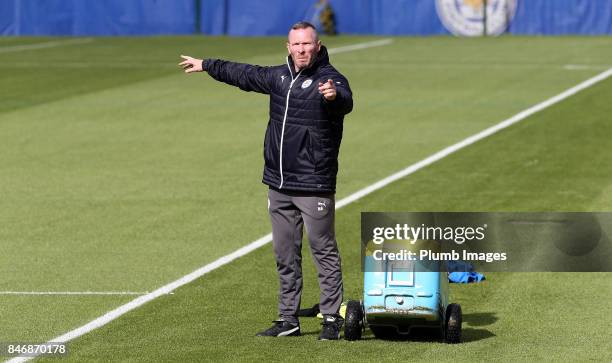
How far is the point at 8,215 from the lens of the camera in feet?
50.2

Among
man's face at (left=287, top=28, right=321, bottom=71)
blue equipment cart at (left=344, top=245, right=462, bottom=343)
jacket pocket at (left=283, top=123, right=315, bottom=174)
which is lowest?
blue equipment cart at (left=344, top=245, right=462, bottom=343)

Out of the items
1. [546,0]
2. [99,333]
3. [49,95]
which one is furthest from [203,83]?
[99,333]

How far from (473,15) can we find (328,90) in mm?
36005

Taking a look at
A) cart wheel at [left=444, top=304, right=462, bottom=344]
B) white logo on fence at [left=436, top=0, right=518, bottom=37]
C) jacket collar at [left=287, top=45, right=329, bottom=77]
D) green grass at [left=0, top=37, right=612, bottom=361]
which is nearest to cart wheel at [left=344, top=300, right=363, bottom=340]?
green grass at [left=0, top=37, right=612, bottom=361]

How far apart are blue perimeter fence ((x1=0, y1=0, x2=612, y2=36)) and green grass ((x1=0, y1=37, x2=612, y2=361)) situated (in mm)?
9601

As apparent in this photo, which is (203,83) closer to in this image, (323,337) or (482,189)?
(482,189)

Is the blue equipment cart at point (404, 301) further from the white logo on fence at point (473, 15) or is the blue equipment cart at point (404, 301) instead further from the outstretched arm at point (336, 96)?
the white logo on fence at point (473, 15)

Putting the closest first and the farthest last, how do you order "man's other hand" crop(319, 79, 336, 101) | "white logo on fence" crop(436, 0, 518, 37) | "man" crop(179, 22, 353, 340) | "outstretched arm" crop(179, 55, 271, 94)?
1. "man's other hand" crop(319, 79, 336, 101)
2. "man" crop(179, 22, 353, 340)
3. "outstretched arm" crop(179, 55, 271, 94)
4. "white logo on fence" crop(436, 0, 518, 37)

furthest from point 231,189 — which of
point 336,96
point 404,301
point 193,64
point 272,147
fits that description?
point 404,301

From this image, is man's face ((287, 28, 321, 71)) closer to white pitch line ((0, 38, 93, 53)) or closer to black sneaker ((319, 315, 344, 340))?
black sneaker ((319, 315, 344, 340))

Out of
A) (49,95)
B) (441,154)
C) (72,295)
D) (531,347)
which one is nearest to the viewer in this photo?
(531,347)

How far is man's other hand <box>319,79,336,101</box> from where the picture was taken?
9148mm

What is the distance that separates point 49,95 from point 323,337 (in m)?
19.7

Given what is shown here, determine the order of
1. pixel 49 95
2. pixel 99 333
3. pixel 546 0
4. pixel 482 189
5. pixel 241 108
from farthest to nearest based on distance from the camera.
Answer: pixel 546 0 < pixel 49 95 < pixel 241 108 < pixel 482 189 < pixel 99 333
